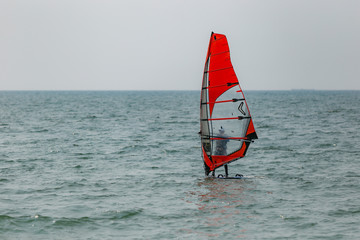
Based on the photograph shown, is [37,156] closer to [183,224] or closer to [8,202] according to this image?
[8,202]

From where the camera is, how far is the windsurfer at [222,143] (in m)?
21.9

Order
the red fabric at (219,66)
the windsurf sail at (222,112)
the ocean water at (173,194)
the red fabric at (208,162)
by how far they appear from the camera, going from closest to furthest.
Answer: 1. the ocean water at (173,194)
2. the red fabric at (219,66)
3. the windsurf sail at (222,112)
4. the red fabric at (208,162)

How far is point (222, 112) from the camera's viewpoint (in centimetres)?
2159

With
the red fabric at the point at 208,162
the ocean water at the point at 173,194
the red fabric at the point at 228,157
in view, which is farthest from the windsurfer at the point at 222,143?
the ocean water at the point at 173,194

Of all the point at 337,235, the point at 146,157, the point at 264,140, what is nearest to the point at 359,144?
the point at 264,140

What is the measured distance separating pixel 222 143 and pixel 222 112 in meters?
1.49

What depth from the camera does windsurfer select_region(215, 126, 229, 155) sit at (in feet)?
71.7

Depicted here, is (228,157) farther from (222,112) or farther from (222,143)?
(222,112)

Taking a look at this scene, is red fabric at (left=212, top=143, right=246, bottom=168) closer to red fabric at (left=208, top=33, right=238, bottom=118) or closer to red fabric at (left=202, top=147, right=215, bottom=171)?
red fabric at (left=202, top=147, right=215, bottom=171)

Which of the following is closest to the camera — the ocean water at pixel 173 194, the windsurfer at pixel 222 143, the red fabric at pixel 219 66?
the ocean water at pixel 173 194

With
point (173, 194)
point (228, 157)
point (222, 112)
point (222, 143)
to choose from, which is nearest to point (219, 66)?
point (222, 112)

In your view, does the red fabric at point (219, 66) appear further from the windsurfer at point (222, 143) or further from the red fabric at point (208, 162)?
the red fabric at point (208, 162)

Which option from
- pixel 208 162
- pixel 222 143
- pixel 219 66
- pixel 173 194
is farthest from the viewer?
pixel 208 162

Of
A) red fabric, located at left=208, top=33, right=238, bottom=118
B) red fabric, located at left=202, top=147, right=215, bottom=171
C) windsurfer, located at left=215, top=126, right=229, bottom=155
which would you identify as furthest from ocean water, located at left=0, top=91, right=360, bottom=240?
red fabric, located at left=208, top=33, right=238, bottom=118
